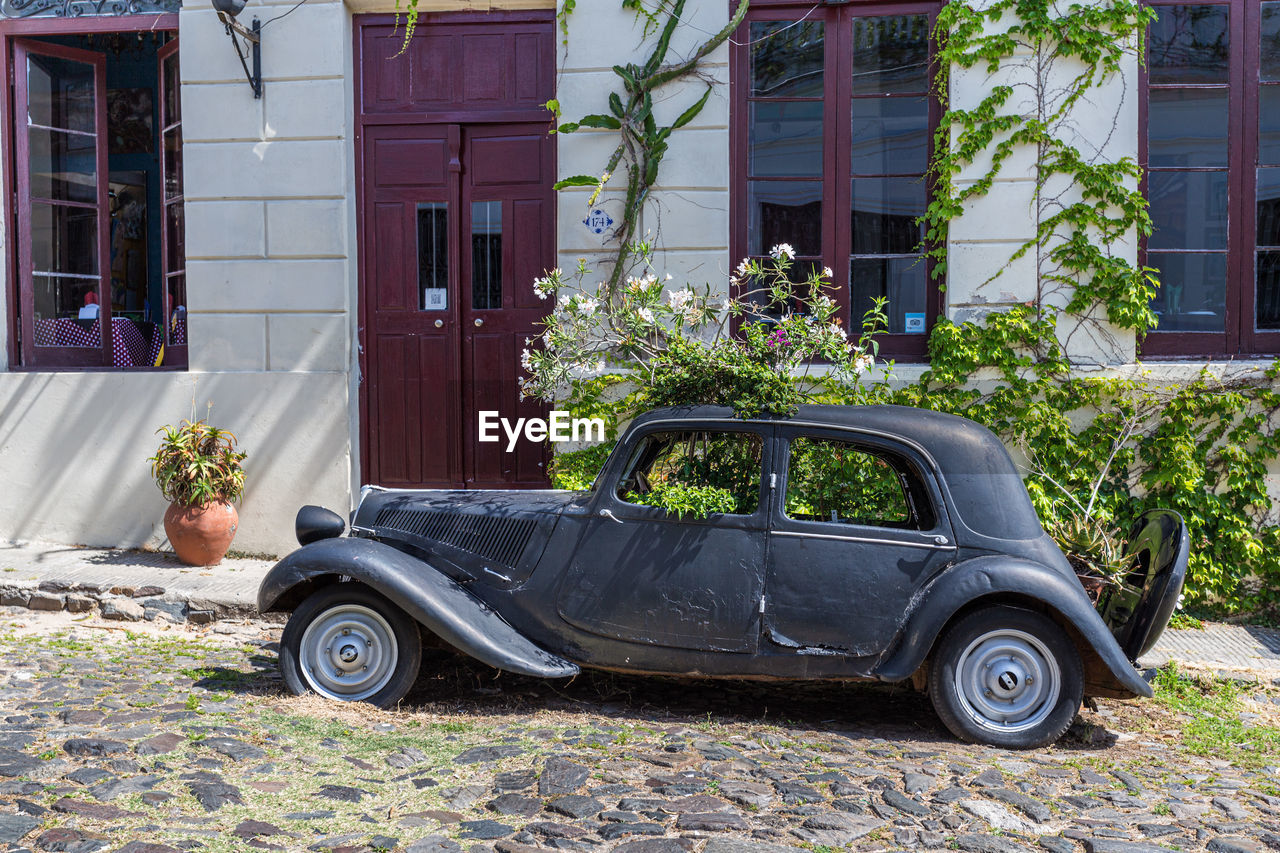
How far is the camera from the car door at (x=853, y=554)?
4348 mm

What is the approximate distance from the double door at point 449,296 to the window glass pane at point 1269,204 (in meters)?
4.94

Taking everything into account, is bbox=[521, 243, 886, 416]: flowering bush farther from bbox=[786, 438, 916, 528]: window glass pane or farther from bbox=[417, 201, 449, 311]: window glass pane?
bbox=[417, 201, 449, 311]: window glass pane

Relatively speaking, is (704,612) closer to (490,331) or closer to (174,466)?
(490,331)

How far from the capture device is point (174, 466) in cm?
735

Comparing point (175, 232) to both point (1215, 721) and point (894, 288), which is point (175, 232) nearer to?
point (894, 288)

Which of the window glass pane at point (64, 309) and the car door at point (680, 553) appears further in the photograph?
the window glass pane at point (64, 309)

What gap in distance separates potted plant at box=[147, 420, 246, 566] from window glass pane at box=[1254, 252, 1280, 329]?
23.5 feet

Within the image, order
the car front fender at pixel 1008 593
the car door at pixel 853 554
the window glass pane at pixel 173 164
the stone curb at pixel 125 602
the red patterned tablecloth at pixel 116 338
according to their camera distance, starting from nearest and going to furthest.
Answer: the car front fender at pixel 1008 593
the car door at pixel 853 554
the stone curb at pixel 125 602
the window glass pane at pixel 173 164
the red patterned tablecloth at pixel 116 338

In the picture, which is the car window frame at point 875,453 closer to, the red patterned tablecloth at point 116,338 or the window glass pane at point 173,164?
the window glass pane at point 173,164

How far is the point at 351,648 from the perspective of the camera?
465cm

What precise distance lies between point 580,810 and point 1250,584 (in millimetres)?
5402

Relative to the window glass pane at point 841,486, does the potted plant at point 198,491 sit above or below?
below

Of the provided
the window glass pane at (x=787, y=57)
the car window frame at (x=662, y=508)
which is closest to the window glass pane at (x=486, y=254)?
the window glass pane at (x=787, y=57)

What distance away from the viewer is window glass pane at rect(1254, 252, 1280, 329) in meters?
7.25
